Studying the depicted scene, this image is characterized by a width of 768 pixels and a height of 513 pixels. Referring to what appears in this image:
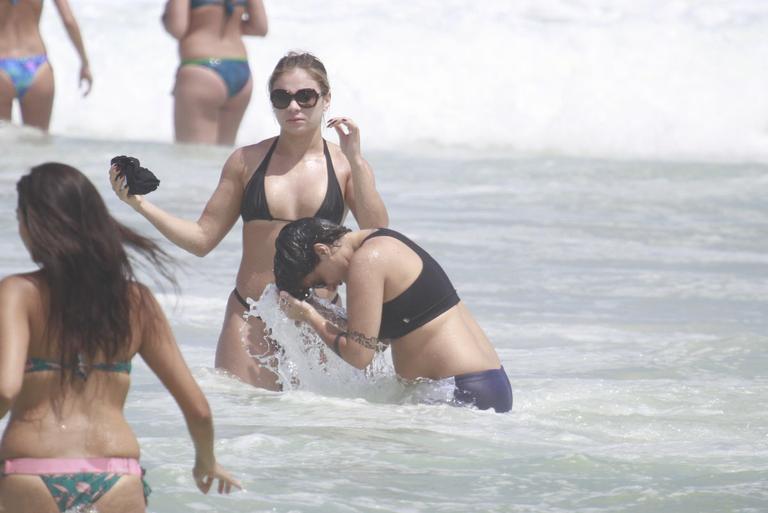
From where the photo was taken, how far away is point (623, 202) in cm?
1298

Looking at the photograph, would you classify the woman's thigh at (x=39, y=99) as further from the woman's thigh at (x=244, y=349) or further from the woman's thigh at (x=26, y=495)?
the woman's thigh at (x=26, y=495)

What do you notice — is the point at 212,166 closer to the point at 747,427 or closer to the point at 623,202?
the point at 623,202

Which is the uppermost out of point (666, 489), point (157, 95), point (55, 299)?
point (157, 95)

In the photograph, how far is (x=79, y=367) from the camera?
10.8ft

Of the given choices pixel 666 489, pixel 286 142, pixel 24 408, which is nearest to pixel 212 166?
pixel 286 142

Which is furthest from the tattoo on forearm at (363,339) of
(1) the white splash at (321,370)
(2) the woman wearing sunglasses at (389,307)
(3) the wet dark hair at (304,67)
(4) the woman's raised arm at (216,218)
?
(3) the wet dark hair at (304,67)

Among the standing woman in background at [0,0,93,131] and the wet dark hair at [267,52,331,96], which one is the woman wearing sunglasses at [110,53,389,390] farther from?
the standing woman in background at [0,0,93,131]

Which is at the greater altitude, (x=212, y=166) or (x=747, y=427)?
(x=212, y=166)

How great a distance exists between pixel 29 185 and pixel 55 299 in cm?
24

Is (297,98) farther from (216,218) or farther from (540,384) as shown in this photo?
(540,384)

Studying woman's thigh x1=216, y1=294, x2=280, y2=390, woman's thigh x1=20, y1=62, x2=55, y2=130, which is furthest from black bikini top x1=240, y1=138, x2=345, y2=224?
woman's thigh x1=20, y1=62, x2=55, y2=130

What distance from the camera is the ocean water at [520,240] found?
5.08 m

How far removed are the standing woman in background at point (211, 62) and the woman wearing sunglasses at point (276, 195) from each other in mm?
5909

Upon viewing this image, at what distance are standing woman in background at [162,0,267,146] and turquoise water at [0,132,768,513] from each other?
0.55 metres
